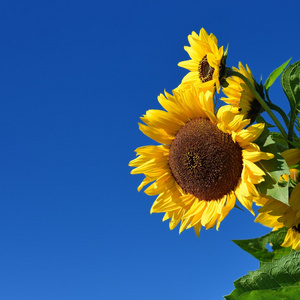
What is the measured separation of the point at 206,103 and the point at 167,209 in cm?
81

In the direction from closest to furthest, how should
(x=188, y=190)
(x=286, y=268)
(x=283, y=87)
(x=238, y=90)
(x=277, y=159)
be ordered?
(x=277, y=159)
(x=286, y=268)
(x=283, y=87)
(x=188, y=190)
(x=238, y=90)

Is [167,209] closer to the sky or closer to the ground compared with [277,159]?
closer to the sky

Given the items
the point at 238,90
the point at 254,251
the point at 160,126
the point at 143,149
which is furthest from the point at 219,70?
the point at 254,251

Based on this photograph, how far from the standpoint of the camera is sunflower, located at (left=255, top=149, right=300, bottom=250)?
102 inches

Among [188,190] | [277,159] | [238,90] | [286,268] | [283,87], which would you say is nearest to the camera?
[277,159]

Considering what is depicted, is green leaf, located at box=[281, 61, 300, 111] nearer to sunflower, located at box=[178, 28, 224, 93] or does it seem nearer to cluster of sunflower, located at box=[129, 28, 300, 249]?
cluster of sunflower, located at box=[129, 28, 300, 249]

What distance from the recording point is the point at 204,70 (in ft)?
11.2

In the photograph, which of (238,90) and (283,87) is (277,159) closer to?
(283,87)

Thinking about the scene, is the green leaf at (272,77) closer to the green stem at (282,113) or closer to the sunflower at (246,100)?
the sunflower at (246,100)

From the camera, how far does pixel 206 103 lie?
271 cm

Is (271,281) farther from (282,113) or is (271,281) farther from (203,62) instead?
(203,62)

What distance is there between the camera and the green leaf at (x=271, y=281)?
2.55 metres

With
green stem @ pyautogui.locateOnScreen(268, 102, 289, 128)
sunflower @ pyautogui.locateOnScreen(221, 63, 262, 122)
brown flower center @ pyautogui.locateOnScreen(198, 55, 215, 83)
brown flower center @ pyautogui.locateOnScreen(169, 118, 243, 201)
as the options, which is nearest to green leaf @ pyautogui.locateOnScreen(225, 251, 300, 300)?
brown flower center @ pyautogui.locateOnScreen(169, 118, 243, 201)

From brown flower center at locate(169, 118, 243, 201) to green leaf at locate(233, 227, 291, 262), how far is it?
55 centimetres
